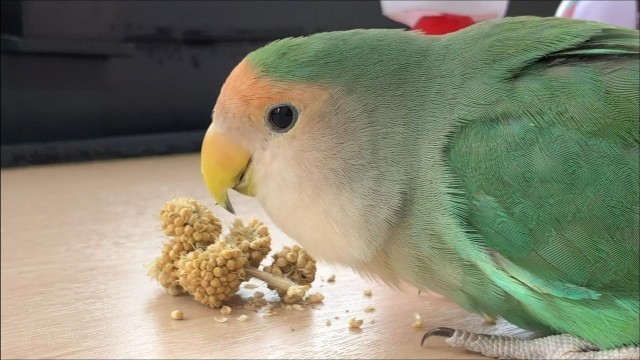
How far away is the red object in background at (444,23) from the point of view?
1074 mm

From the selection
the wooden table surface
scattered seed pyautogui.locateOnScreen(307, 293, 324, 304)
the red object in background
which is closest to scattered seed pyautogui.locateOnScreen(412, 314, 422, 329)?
the wooden table surface

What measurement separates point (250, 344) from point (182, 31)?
2.09m

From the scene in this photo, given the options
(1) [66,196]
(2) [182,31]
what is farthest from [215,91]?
(1) [66,196]

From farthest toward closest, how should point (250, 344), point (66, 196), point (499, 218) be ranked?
point (66, 196) → point (250, 344) → point (499, 218)

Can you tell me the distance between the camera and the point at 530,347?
26.1 inches

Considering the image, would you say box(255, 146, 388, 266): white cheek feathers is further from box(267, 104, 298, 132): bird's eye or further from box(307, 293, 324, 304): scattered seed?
box(307, 293, 324, 304): scattered seed

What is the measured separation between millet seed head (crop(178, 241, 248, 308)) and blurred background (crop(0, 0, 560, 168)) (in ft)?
4.99

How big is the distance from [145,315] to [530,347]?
418mm

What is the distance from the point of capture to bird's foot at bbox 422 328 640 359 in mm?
626

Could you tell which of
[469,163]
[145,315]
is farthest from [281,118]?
[145,315]

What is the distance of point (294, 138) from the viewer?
0.67 metres

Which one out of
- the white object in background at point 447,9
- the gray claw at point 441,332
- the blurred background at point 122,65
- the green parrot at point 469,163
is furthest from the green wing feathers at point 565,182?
the blurred background at point 122,65

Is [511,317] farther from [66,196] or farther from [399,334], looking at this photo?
[66,196]

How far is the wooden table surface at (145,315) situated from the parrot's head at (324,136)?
10cm
